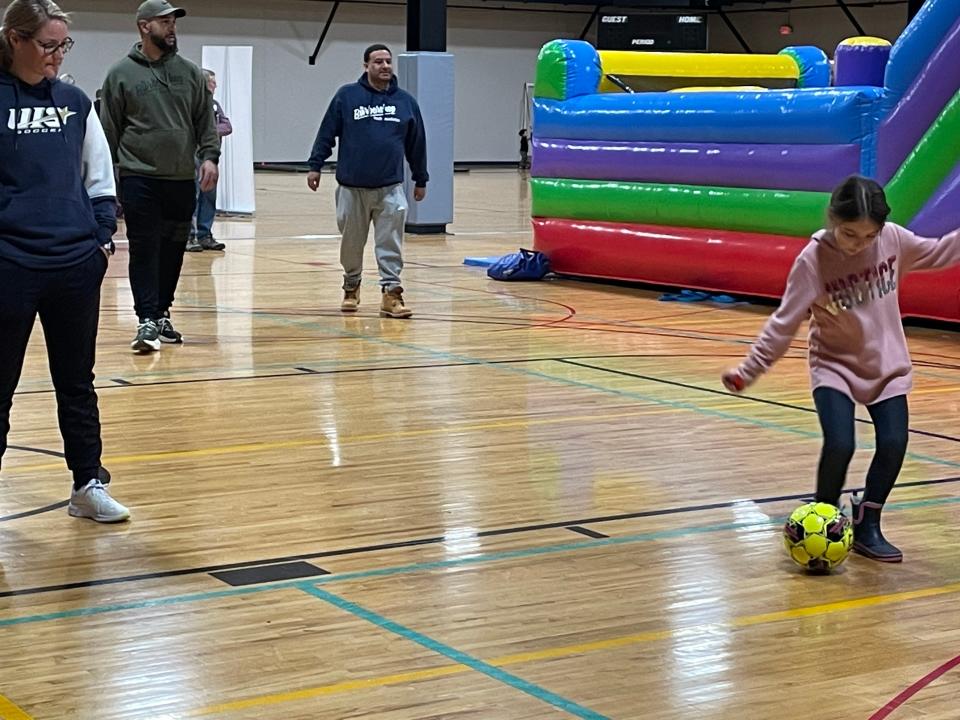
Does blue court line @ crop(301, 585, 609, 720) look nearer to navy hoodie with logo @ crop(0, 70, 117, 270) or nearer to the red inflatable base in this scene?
navy hoodie with logo @ crop(0, 70, 117, 270)

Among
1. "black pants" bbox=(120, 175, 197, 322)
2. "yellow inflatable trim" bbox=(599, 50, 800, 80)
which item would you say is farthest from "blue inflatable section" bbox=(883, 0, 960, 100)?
"black pants" bbox=(120, 175, 197, 322)

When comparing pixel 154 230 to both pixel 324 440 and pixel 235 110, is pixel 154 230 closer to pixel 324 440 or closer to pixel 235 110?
pixel 324 440

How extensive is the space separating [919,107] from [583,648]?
21.7 ft

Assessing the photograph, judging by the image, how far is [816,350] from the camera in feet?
15.4

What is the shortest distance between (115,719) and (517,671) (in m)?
0.93

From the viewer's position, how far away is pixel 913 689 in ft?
11.5

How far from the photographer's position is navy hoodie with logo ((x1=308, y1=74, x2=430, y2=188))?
9.80 m

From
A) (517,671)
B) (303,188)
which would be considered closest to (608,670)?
(517,671)

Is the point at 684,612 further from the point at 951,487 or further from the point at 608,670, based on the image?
the point at 951,487

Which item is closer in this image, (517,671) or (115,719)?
(115,719)

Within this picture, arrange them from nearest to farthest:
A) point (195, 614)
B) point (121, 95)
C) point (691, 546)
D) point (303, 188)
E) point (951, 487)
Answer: point (195, 614), point (691, 546), point (951, 487), point (121, 95), point (303, 188)

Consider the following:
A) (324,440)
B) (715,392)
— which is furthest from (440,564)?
(715,392)

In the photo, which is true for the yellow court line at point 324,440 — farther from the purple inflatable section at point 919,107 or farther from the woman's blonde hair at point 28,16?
the purple inflatable section at point 919,107

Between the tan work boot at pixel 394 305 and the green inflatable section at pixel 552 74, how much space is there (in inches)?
122
